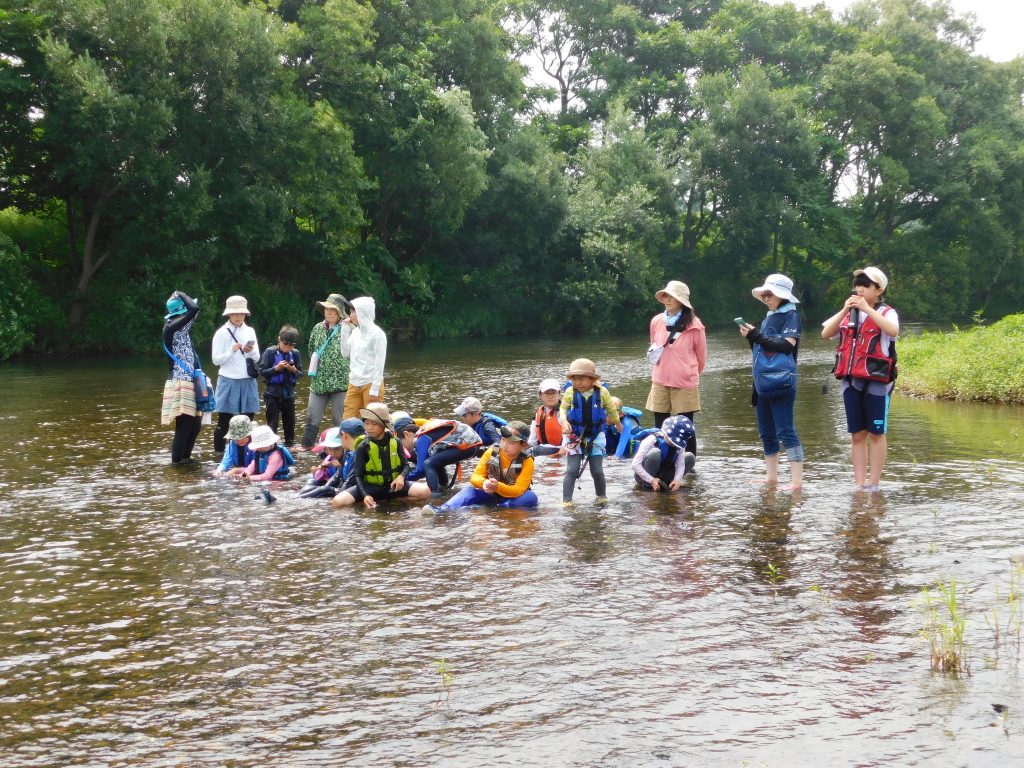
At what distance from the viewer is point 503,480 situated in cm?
1030

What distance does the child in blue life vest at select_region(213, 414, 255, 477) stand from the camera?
11.8 meters

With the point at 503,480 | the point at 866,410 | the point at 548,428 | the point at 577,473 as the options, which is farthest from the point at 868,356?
the point at 548,428

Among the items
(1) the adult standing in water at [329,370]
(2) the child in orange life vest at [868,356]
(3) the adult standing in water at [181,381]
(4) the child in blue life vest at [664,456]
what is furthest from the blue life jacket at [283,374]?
(2) the child in orange life vest at [868,356]

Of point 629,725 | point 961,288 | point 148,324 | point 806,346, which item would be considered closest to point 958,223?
point 961,288

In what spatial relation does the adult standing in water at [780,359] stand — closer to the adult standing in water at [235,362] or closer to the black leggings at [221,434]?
the adult standing in water at [235,362]

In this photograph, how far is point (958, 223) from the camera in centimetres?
6275

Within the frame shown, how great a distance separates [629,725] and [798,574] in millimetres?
2882

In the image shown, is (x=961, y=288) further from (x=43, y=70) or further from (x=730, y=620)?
(x=730, y=620)

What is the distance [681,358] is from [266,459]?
4889 mm

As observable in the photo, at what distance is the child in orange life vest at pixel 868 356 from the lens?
955 cm

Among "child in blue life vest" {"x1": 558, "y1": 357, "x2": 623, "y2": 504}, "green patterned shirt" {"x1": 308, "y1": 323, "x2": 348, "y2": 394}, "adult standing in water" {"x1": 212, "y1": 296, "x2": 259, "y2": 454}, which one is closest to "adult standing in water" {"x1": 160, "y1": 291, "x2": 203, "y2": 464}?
"adult standing in water" {"x1": 212, "y1": 296, "x2": 259, "y2": 454}

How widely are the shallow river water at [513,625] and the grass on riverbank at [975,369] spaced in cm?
638

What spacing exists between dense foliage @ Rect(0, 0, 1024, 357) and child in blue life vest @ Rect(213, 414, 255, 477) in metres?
21.9

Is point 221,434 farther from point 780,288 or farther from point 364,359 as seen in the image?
point 780,288
